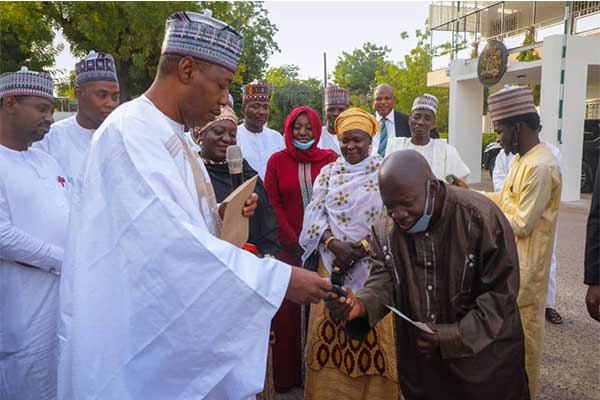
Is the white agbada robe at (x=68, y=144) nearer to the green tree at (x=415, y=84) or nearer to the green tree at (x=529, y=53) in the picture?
the green tree at (x=529, y=53)

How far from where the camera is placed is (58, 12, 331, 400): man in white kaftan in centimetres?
167

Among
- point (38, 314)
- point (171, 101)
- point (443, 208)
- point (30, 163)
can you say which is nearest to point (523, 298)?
point (443, 208)

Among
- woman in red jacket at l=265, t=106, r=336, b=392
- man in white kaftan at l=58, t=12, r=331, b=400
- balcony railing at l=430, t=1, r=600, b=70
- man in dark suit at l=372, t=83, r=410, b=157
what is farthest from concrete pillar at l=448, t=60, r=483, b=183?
man in white kaftan at l=58, t=12, r=331, b=400

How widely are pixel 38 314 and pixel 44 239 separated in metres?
0.44

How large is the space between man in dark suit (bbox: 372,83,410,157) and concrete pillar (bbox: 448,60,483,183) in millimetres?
12341

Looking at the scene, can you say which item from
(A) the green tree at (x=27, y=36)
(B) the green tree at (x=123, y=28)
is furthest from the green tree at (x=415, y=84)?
(A) the green tree at (x=27, y=36)

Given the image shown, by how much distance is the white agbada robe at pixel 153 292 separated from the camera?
5.48 ft

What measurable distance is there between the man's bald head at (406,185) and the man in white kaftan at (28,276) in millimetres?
1962

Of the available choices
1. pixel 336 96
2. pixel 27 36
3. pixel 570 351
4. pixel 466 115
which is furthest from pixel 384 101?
pixel 466 115

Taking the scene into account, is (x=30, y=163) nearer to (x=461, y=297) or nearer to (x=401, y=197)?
(x=401, y=197)

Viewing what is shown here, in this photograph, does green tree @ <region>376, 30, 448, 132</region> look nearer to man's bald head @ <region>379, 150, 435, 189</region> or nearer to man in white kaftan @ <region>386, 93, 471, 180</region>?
man in white kaftan @ <region>386, 93, 471, 180</region>

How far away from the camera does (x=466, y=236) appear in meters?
2.31

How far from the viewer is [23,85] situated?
322 centimetres

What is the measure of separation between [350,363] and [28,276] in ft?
6.87
